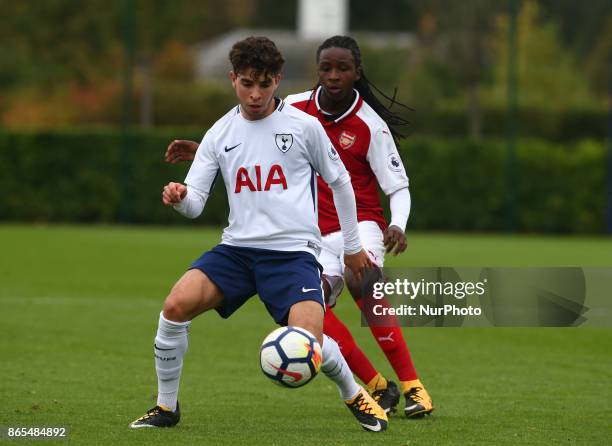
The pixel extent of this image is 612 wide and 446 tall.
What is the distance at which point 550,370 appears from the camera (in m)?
9.38

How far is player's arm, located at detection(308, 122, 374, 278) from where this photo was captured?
20.4 ft

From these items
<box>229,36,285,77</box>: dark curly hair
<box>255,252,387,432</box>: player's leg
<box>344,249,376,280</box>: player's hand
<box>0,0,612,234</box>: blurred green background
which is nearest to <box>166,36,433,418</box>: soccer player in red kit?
<box>344,249,376,280</box>: player's hand

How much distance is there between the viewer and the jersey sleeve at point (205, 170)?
6230 millimetres

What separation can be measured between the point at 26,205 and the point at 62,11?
1307cm

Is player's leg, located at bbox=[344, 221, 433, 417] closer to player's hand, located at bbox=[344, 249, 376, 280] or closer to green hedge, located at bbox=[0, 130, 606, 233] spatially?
player's hand, located at bbox=[344, 249, 376, 280]

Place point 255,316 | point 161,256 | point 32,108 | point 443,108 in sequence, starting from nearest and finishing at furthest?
point 255,316 < point 161,256 < point 32,108 < point 443,108

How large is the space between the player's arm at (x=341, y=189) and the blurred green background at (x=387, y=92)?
61.8 feet

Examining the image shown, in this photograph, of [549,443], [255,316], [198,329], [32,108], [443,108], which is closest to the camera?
[549,443]

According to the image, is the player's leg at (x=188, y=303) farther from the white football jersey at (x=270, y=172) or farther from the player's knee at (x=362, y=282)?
the player's knee at (x=362, y=282)

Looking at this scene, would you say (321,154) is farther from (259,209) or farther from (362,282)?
(362,282)

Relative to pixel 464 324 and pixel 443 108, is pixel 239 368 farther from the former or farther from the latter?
pixel 443 108

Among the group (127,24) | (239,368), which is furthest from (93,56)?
(239,368)

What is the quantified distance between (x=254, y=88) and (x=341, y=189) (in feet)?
2.31

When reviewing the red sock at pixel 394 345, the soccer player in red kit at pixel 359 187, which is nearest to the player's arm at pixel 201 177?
the soccer player in red kit at pixel 359 187
